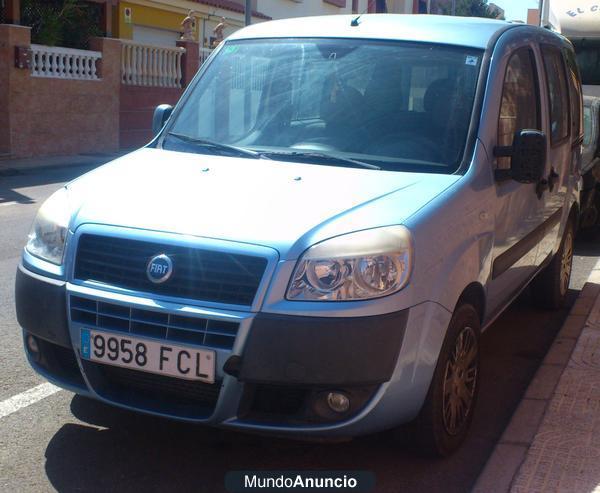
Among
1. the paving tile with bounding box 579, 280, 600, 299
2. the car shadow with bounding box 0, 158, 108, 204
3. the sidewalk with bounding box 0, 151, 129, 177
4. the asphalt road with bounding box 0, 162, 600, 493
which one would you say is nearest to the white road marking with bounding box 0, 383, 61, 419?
the asphalt road with bounding box 0, 162, 600, 493

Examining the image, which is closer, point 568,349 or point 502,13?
point 568,349

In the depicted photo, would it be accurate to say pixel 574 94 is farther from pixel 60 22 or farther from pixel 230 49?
pixel 60 22

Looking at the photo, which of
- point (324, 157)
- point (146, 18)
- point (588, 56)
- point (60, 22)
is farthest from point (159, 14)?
point (324, 157)

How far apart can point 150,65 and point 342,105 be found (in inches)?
665

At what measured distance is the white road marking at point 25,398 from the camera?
441cm

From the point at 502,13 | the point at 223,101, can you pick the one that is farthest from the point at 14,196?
the point at 502,13

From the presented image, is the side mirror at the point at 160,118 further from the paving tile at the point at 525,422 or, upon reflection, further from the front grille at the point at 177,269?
the paving tile at the point at 525,422

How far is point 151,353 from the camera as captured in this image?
3512 millimetres

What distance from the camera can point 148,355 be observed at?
3.52m

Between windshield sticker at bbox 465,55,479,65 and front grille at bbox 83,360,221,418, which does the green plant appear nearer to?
windshield sticker at bbox 465,55,479,65

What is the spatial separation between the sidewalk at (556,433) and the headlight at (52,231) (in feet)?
6.36

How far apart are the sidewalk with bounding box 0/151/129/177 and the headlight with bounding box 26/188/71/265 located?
11458 millimetres

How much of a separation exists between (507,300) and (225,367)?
224 cm

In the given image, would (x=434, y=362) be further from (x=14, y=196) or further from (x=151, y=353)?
(x=14, y=196)
